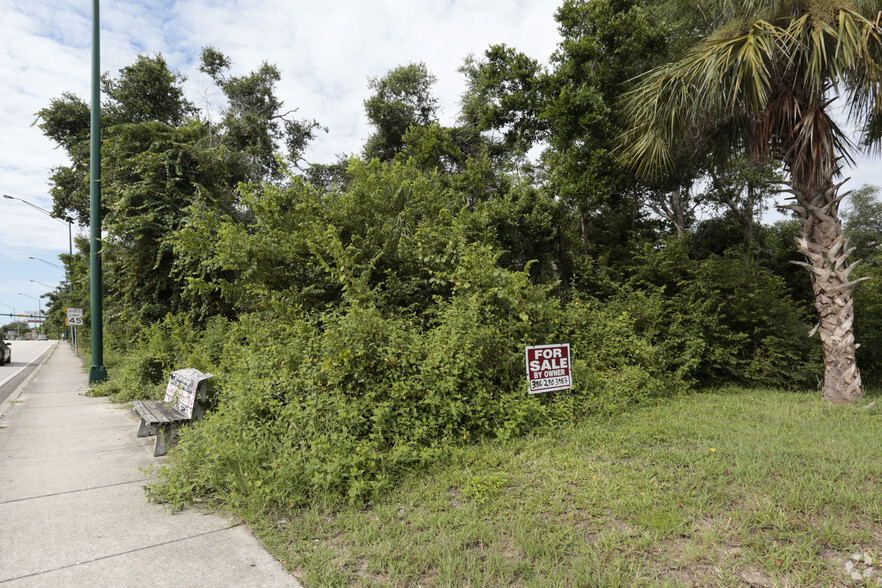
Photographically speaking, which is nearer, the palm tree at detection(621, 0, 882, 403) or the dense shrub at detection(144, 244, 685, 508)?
the dense shrub at detection(144, 244, 685, 508)

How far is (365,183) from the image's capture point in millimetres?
7570

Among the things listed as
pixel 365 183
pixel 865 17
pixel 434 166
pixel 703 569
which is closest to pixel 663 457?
pixel 703 569

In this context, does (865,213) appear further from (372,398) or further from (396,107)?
(372,398)

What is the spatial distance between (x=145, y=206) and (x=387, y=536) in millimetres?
12890

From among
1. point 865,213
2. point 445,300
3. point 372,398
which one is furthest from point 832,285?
point 865,213

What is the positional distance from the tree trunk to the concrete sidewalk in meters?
7.75

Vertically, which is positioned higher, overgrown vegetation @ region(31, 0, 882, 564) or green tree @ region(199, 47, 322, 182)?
green tree @ region(199, 47, 322, 182)

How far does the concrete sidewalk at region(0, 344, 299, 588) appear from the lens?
9.16 feet

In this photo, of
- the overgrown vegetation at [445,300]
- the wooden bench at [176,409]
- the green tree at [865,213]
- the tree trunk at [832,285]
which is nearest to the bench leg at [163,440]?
the wooden bench at [176,409]

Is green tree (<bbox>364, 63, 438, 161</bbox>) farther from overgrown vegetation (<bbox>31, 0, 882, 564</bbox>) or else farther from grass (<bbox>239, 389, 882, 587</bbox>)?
grass (<bbox>239, 389, 882, 587</bbox>)

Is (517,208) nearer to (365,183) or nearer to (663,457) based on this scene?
(365,183)

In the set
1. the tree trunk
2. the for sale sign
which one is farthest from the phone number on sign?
the tree trunk

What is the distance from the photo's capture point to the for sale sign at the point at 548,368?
18.0 ft

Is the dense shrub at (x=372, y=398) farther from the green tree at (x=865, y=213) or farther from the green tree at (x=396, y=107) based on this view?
the green tree at (x=865, y=213)
